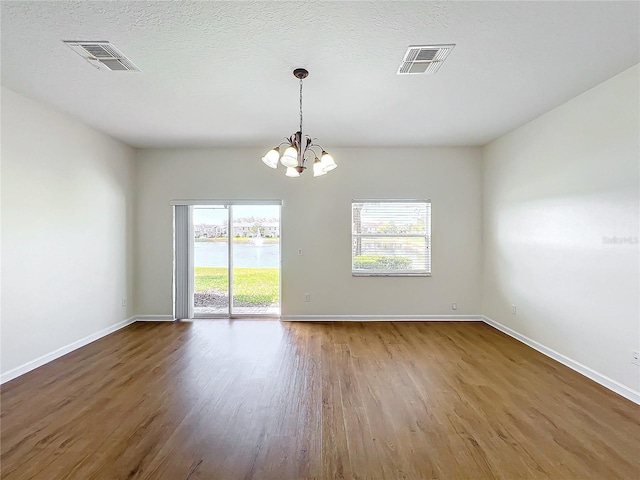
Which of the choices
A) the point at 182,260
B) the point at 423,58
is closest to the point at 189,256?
the point at 182,260

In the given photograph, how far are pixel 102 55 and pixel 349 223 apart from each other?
3.70 m

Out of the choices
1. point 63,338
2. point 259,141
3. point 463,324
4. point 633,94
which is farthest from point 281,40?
point 463,324

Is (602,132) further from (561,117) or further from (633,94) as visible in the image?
(561,117)

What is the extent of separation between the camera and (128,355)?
11.9 ft

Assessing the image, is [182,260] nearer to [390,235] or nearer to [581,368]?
[390,235]

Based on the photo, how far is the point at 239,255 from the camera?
5285mm

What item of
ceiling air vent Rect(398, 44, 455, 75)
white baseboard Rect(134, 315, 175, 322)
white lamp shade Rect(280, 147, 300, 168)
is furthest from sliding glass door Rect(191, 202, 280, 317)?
ceiling air vent Rect(398, 44, 455, 75)

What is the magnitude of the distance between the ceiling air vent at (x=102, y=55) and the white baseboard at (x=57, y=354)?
3.06 m

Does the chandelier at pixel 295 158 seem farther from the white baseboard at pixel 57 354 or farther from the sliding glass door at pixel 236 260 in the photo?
the white baseboard at pixel 57 354

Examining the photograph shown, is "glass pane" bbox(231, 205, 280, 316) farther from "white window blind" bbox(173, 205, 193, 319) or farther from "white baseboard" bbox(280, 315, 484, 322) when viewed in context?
"white window blind" bbox(173, 205, 193, 319)

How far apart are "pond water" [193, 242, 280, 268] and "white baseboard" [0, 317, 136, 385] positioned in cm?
153

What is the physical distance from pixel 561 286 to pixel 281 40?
3.84 meters

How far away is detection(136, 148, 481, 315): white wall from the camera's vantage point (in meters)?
5.12

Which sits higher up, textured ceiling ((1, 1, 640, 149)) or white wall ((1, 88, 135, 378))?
textured ceiling ((1, 1, 640, 149))
